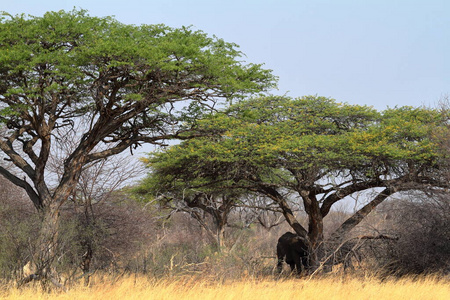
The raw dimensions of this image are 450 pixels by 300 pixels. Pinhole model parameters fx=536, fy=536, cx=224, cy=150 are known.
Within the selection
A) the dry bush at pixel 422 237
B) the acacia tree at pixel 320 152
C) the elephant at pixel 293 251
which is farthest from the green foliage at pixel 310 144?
the elephant at pixel 293 251

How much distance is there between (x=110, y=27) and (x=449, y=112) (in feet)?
39.8

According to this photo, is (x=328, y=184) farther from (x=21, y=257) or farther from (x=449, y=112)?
(x=21, y=257)

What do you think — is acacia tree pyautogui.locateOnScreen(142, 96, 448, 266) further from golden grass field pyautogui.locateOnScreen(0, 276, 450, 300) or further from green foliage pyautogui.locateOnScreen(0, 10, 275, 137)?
golden grass field pyautogui.locateOnScreen(0, 276, 450, 300)

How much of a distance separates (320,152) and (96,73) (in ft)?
25.7

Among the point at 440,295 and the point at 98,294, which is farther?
the point at 440,295

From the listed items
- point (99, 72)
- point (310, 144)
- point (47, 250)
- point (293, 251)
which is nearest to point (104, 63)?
point (99, 72)

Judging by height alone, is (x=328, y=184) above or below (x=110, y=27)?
below

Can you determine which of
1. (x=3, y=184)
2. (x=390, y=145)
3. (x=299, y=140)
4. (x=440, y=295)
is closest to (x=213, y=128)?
(x=299, y=140)

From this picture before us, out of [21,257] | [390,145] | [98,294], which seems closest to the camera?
[98,294]

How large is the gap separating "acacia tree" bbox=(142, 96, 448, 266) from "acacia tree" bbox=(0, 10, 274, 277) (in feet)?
7.81

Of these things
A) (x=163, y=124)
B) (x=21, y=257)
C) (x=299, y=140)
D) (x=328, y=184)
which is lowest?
(x=21, y=257)

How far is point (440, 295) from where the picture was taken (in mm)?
12789

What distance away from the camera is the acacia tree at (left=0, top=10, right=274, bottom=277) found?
1395cm

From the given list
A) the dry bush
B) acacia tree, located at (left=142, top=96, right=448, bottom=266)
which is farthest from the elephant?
the dry bush
